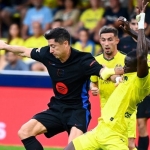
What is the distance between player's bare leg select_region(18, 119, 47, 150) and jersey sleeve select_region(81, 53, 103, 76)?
0.95 meters

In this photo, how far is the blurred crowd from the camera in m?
14.2

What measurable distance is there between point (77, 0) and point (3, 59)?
2.25m

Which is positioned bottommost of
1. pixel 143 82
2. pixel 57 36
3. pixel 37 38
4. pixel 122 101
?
pixel 122 101

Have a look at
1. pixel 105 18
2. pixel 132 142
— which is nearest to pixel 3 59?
pixel 105 18

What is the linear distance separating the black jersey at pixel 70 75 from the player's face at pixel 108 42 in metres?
0.81

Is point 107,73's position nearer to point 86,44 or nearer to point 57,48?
point 57,48

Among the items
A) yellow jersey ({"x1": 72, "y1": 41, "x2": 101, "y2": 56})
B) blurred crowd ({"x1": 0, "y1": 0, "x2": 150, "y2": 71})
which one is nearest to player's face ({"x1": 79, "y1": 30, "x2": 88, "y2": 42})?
blurred crowd ({"x1": 0, "y1": 0, "x2": 150, "y2": 71})

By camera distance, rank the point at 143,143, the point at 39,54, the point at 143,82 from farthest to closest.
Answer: the point at 143,143, the point at 39,54, the point at 143,82

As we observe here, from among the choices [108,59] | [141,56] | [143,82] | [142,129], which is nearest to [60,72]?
[108,59]

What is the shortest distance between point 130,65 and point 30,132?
189 centimetres

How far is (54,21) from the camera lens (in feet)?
49.1

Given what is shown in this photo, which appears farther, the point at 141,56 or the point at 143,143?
the point at 143,143

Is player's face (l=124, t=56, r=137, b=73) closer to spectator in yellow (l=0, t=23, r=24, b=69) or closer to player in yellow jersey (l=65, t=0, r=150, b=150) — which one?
player in yellow jersey (l=65, t=0, r=150, b=150)

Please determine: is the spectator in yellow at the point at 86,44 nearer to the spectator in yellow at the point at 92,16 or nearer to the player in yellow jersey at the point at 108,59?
the spectator in yellow at the point at 92,16
